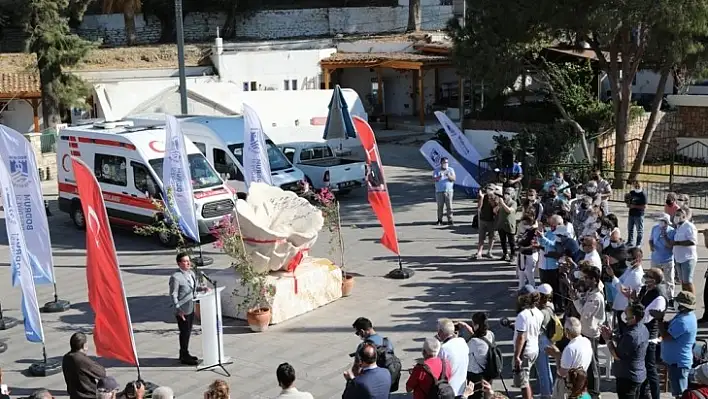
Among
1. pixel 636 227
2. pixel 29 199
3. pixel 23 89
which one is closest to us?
pixel 29 199

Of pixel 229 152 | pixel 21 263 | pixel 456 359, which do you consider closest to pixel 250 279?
pixel 21 263

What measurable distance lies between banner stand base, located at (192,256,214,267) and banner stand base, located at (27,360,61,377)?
17.1ft

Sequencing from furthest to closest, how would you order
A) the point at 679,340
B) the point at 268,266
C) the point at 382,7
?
1. the point at 382,7
2. the point at 268,266
3. the point at 679,340

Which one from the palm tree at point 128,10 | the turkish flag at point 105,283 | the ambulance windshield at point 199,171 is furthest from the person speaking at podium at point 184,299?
the palm tree at point 128,10

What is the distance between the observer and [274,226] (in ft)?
44.9

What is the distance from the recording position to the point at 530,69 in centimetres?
2641

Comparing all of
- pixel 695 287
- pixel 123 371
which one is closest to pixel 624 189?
pixel 695 287

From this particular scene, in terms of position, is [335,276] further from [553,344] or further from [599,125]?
[599,125]

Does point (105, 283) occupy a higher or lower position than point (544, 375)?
higher

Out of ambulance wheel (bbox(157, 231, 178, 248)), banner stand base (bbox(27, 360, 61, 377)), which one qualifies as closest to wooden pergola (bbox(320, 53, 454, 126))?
ambulance wheel (bbox(157, 231, 178, 248))

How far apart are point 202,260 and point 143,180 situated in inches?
113

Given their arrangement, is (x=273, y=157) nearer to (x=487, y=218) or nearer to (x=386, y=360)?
(x=487, y=218)

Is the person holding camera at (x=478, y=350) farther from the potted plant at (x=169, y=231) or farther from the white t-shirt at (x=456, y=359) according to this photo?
the potted plant at (x=169, y=231)

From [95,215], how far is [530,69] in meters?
18.4
